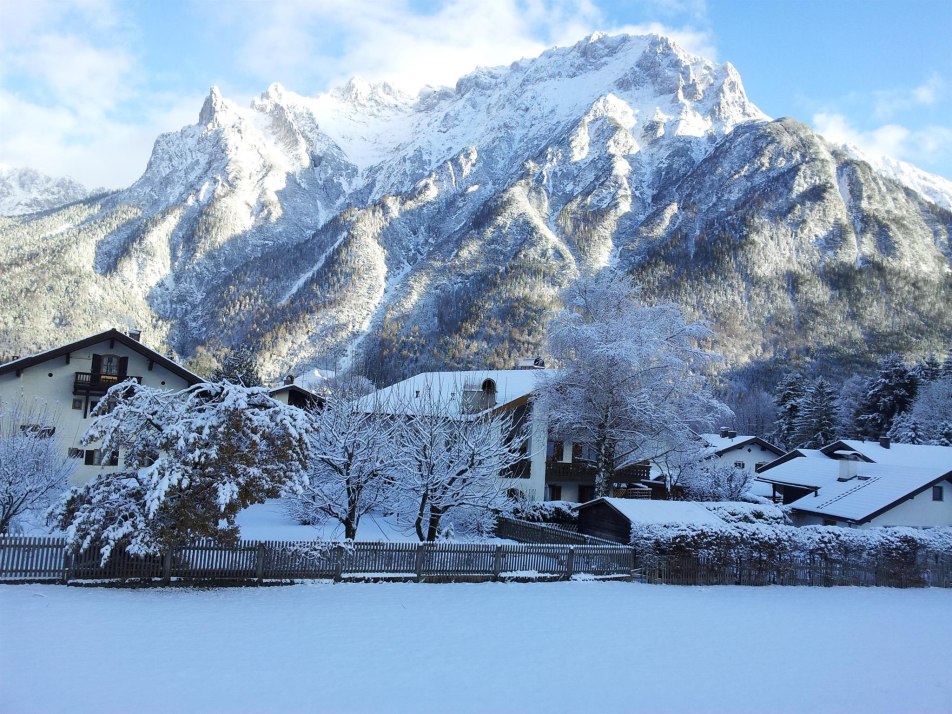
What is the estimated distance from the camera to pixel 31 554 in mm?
15227

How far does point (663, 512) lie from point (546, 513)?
835 centimetres

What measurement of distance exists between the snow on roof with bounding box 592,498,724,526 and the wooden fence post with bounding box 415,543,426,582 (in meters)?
8.06

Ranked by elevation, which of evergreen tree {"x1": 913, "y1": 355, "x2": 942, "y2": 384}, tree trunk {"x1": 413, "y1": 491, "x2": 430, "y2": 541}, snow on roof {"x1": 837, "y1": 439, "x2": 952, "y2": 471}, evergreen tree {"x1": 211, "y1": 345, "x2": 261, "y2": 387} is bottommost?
tree trunk {"x1": 413, "y1": 491, "x2": 430, "y2": 541}

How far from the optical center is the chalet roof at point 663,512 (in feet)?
75.4

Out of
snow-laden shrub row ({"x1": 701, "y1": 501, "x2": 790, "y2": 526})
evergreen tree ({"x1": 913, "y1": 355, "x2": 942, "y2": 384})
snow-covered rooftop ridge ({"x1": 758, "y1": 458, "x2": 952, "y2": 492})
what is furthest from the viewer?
evergreen tree ({"x1": 913, "y1": 355, "x2": 942, "y2": 384})

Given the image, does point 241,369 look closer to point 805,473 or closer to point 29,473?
point 29,473

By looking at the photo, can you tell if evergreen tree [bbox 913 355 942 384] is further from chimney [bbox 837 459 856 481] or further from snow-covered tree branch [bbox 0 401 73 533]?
snow-covered tree branch [bbox 0 401 73 533]

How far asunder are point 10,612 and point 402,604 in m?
8.13

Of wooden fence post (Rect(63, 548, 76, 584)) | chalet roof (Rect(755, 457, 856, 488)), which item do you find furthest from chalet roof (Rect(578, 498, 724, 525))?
wooden fence post (Rect(63, 548, 76, 584))

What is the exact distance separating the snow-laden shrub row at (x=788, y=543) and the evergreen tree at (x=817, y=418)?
1832 inches

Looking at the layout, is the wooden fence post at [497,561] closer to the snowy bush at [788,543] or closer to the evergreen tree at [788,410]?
the snowy bush at [788,543]

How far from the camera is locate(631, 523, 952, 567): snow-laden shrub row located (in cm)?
2238

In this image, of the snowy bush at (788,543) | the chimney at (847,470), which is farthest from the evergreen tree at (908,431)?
the snowy bush at (788,543)

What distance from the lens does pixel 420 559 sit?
1936 centimetres
